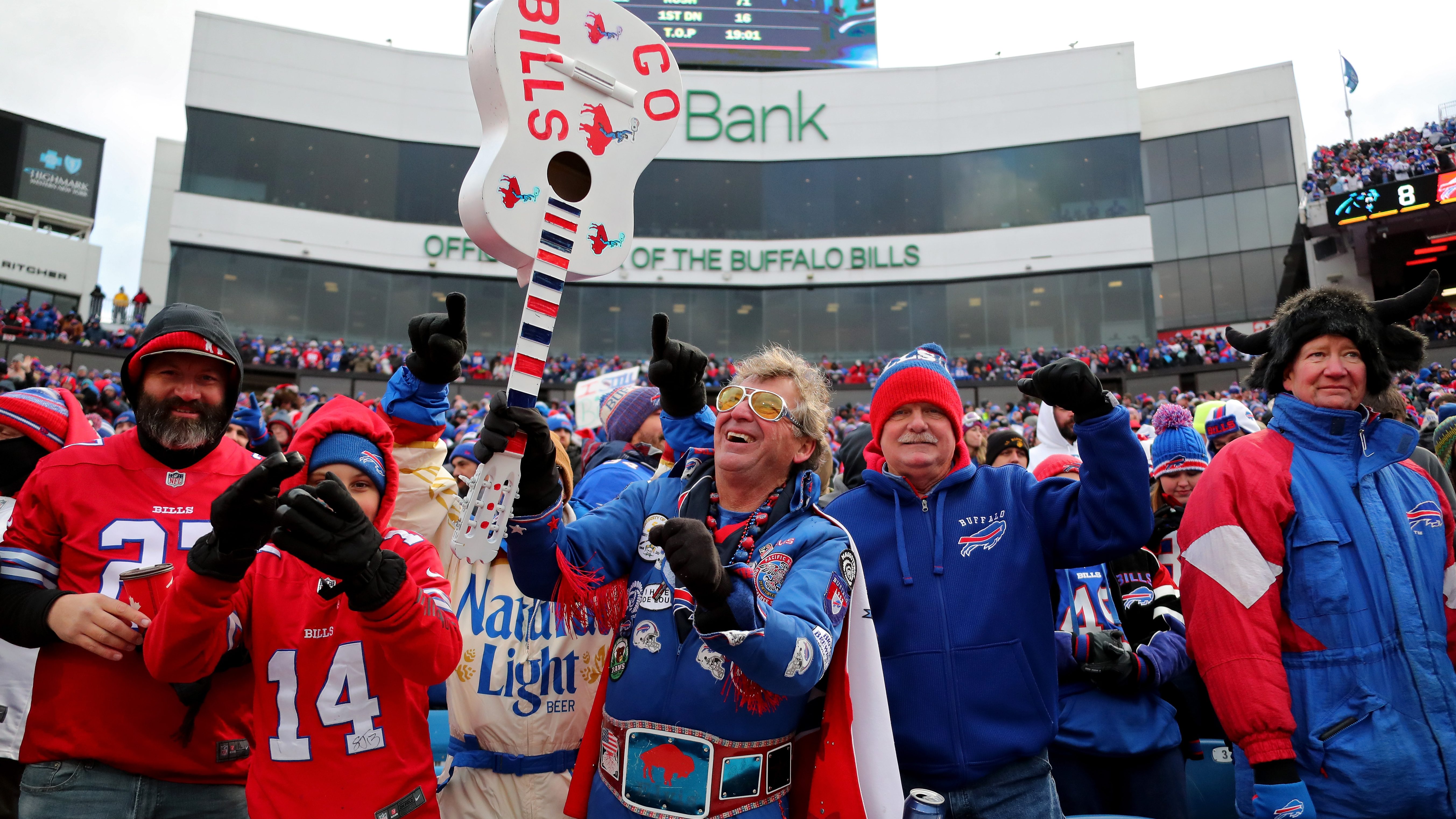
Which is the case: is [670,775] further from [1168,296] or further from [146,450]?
[1168,296]

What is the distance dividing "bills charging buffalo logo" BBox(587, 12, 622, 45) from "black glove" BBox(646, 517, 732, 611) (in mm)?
1286

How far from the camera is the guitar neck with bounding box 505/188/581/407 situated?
1860 millimetres

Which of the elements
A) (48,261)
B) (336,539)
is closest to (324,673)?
(336,539)

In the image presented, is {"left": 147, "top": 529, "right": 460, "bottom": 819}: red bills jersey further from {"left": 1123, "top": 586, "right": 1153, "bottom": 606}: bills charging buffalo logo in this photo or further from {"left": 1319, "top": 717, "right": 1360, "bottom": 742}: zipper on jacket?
{"left": 1123, "top": 586, "right": 1153, "bottom": 606}: bills charging buffalo logo

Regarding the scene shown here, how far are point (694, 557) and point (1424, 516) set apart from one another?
2.38 m

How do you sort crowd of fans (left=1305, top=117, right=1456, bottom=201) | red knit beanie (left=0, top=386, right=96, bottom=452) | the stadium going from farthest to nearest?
crowd of fans (left=1305, top=117, right=1456, bottom=201)
red knit beanie (left=0, top=386, right=96, bottom=452)
the stadium

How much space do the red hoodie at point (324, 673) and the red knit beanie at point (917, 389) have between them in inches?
58.2

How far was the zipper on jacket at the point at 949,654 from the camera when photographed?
2252 millimetres

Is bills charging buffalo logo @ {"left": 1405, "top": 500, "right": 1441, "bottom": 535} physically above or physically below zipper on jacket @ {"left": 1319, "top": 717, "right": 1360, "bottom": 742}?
above

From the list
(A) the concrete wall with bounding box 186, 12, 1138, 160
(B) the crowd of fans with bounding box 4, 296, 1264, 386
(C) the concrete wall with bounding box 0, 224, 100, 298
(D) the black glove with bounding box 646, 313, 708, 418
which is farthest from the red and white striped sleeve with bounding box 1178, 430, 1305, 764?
(C) the concrete wall with bounding box 0, 224, 100, 298

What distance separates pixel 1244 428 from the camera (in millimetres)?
5574

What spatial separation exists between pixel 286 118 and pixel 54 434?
31.2m

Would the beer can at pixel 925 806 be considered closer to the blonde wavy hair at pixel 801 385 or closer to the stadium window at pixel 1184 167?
the blonde wavy hair at pixel 801 385

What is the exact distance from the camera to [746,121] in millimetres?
31250
